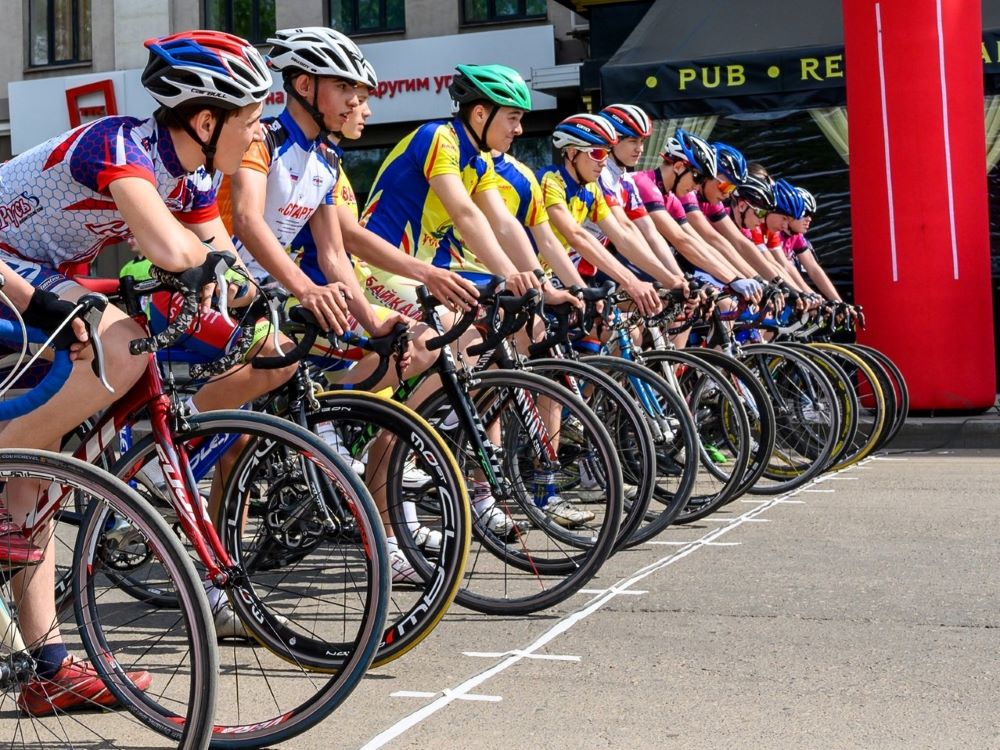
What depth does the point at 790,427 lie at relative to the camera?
8719mm

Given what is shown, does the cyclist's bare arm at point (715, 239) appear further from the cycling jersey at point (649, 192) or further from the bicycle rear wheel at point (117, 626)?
the bicycle rear wheel at point (117, 626)

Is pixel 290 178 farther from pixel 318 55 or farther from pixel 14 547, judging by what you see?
pixel 14 547

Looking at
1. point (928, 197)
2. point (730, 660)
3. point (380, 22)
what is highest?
point (380, 22)

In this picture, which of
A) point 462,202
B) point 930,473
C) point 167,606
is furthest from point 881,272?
point 167,606

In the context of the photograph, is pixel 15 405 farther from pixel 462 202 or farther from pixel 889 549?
pixel 889 549

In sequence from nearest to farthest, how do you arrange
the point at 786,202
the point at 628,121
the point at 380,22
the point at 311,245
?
the point at 311,245 → the point at 628,121 → the point at 786,202 → the point at 380,22

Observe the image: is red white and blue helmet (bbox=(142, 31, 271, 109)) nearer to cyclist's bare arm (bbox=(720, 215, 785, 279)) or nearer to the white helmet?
the white helmet

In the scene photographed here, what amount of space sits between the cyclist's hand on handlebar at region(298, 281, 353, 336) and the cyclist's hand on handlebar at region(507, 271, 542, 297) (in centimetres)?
127

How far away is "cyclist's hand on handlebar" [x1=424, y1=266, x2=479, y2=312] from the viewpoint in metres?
5.21

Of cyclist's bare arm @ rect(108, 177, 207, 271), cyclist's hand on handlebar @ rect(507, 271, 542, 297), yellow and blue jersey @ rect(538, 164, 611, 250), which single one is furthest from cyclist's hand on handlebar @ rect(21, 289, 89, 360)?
yellow and blue jersey @ rect(538, 164, 611, 250)

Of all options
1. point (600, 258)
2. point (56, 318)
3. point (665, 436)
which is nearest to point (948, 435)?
point (600, 258)

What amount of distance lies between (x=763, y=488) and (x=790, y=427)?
1.48 ft

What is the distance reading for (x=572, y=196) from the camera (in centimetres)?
785

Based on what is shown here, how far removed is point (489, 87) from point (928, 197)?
741 centimetres
